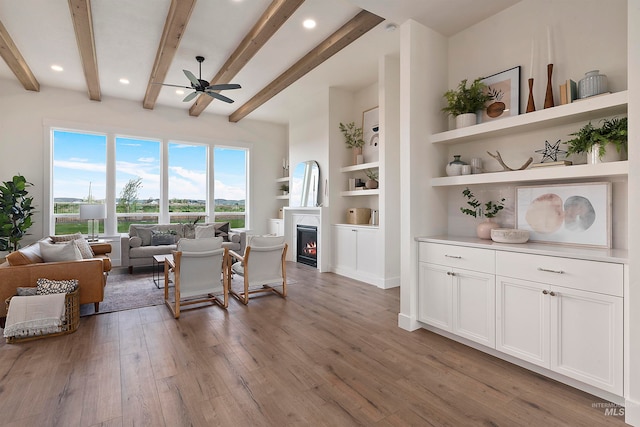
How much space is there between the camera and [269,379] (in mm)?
2285

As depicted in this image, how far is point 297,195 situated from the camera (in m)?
6.73

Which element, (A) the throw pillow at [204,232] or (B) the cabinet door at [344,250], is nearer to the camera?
(B) the cabinet door at [344,250]

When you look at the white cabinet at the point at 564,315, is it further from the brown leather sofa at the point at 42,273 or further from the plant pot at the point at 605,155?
the brown leather sofa at the point at 42,273

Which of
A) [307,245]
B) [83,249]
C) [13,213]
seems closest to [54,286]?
[83,249]

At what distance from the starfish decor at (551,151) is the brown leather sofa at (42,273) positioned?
4621 mm

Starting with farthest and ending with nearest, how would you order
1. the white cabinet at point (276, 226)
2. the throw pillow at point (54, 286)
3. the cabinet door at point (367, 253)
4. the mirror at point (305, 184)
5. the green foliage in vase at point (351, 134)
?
the white cabinet at point (276, 226) < the mirror at point (305, 184) < the green foliage in vase at point (351, 134) < the cabinet door at point (367, 253) < the throw pillow at point (54, 286)

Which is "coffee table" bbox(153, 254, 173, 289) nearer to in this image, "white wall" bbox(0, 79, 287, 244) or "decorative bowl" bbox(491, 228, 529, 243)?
"white wall" bbox(0, 79, 287, 244)

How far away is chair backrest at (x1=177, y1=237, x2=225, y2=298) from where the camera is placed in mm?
3631

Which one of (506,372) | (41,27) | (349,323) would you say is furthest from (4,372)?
(41,27)

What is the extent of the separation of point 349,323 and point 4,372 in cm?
286

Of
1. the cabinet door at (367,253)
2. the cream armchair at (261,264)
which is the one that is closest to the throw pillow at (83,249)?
the cream armchair at (261,264)

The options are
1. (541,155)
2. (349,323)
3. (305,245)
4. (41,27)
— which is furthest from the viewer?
(305,245)

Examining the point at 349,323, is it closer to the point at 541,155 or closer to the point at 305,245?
the point at 541,155

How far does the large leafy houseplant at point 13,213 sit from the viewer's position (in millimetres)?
5219
